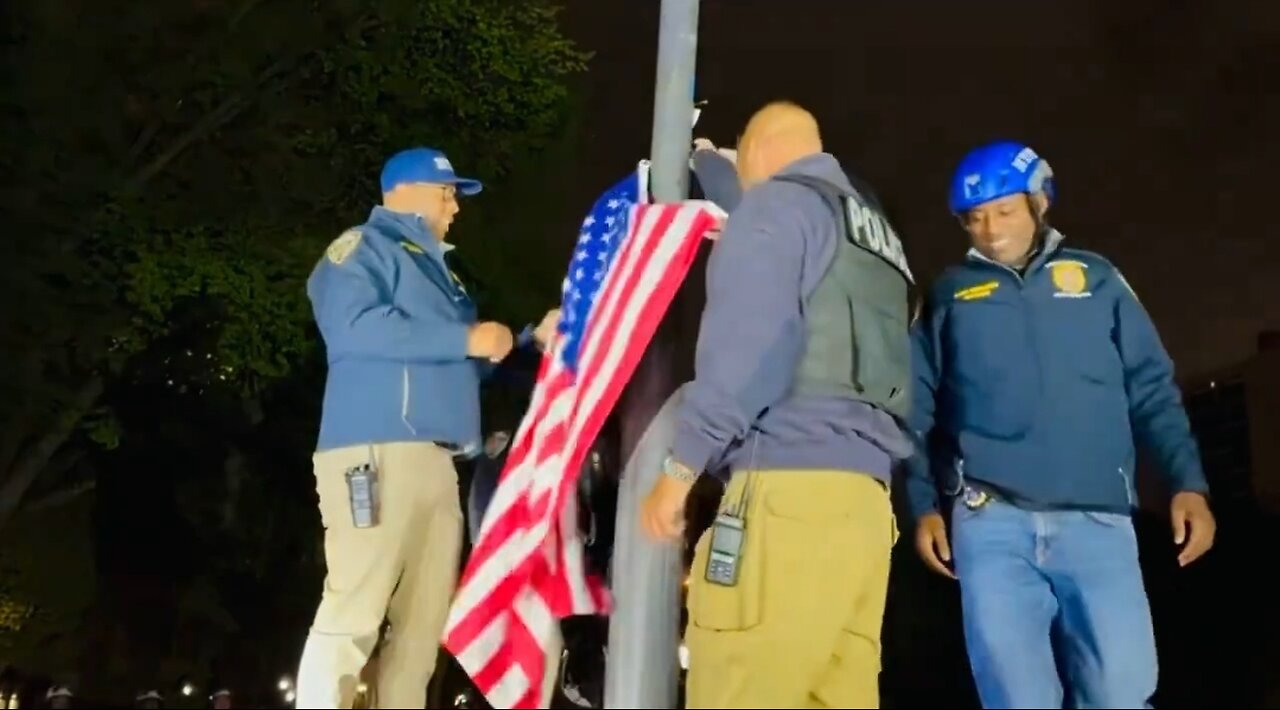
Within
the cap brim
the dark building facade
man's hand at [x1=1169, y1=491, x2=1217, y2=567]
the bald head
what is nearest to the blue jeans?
man's hand at [x1=1169, y1=491, x2=1217, y2=567]

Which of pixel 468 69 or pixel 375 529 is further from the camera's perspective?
pixel 468 69

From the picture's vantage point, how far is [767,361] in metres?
3.92

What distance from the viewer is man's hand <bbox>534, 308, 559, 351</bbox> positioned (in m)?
5.40

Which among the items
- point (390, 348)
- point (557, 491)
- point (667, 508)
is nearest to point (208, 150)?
point (390, 348)

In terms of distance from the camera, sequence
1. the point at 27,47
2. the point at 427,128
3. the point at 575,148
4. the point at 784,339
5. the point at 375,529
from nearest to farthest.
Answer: the point at 784,339 < the point at 375,529 < the point at 27,47 < the point at 427,128 < the point at 575,148

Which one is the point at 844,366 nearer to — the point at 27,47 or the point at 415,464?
the point at 415,464

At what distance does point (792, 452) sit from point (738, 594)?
427 mm

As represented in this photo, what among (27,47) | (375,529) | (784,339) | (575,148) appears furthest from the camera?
(575,148)

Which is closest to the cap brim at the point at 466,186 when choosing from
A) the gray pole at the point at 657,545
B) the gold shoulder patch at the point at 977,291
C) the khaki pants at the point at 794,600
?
the gray pole at the point at 657,545

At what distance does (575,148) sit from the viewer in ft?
50.1

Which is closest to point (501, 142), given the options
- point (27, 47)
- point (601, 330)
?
point (27, 47)

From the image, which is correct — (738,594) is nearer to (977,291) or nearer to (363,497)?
(363,497)

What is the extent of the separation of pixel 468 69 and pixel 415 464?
9792mm

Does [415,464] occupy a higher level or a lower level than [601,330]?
lower
